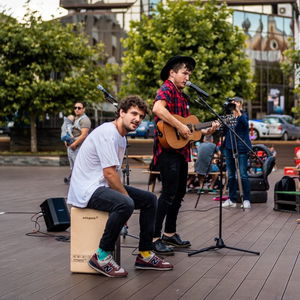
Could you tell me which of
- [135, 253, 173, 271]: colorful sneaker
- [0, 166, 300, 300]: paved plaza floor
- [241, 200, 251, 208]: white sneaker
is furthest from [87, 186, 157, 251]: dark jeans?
[241, 200, 251, 208]: white sneaker

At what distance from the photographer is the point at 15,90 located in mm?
28141

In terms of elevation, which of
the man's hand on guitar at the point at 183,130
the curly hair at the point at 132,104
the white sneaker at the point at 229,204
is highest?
the curly hair at the point at 132,104

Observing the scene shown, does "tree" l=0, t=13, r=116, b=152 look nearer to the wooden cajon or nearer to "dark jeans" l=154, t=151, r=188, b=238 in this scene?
"dark jeans" l=154, t=151, r=188, b=238

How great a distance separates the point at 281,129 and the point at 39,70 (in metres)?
18.0

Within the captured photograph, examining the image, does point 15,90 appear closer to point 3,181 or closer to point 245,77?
point 3,181

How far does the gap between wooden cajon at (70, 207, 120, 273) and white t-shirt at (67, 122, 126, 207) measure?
0.13 metres

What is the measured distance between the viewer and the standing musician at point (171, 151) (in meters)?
7.56

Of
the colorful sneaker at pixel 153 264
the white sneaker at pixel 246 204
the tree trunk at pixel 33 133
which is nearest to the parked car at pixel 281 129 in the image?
the tree trunk at pixel 33 133

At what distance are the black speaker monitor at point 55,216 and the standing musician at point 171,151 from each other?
189cm

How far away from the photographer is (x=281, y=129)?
41031mm

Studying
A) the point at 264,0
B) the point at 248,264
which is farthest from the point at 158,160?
the point at 264,0

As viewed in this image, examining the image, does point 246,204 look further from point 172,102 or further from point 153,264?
point 153,264

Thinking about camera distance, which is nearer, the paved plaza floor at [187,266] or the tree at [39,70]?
the paved plaza floor at [187,266]

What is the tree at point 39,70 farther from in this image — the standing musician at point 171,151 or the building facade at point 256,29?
the building facade at point 256,29
